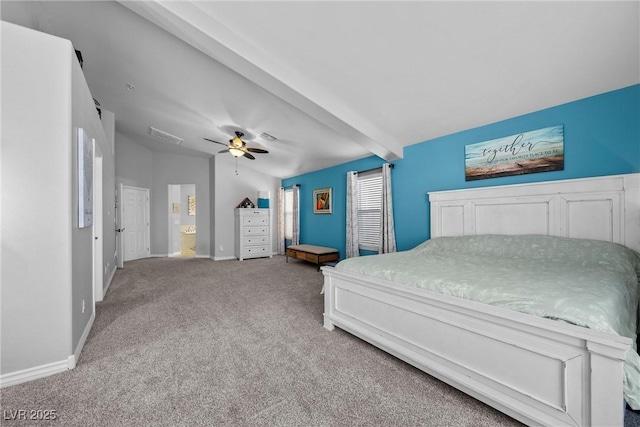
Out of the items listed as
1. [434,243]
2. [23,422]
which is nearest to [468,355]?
[434,243]

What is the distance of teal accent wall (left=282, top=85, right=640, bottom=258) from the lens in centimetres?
239

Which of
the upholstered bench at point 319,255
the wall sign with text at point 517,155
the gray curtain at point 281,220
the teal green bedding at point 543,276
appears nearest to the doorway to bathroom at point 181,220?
the gray curtain at point 281,220

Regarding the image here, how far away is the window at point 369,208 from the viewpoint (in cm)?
489

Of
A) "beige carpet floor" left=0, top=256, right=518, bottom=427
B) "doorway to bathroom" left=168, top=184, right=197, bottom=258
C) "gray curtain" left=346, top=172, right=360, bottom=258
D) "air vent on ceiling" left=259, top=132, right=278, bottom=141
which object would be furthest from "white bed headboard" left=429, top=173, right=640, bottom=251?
"doorway to bathroom" left=168, top=184, right=197, bottom=258

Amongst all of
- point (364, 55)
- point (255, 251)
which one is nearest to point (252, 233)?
point (255, 251)

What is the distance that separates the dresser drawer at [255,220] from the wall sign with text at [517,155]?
5312 mm

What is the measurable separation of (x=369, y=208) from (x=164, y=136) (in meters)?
5.15

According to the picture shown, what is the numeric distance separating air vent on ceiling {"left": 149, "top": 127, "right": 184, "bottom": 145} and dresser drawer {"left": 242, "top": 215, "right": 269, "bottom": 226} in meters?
2.54

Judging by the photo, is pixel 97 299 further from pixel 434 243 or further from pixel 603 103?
pixel 603 103

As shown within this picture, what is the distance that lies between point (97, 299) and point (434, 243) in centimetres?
467

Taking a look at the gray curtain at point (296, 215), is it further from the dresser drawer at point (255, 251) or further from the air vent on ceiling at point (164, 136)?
the air vent on ceiling at point (164, 136)

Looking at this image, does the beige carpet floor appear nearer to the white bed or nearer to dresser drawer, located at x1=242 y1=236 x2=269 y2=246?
the white bed

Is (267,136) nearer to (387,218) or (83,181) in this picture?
(387,218)

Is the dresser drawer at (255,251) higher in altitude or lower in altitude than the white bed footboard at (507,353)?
lower
